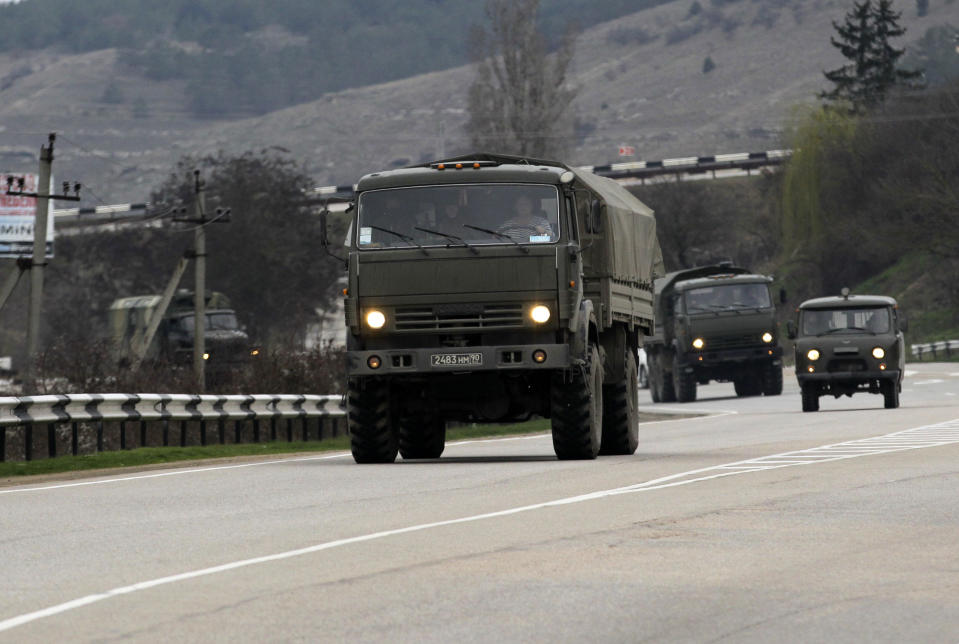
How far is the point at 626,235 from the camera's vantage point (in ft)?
76.3

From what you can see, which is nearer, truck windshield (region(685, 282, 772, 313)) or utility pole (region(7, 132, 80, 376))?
utility pole (region(7, 132, 80, 376))

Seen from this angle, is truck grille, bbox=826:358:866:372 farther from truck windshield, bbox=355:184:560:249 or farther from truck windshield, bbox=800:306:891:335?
truck windshield, bbox=355:184:560:249

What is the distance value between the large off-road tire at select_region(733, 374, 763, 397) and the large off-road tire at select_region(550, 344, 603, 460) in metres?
31.1

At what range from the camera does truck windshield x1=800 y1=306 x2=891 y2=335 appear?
131 feet

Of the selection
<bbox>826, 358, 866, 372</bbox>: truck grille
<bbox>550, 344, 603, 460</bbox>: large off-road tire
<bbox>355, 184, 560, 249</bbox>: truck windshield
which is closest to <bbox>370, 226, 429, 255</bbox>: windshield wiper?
<bbox>355, 184, 560, 249</bbox>: truck windshield

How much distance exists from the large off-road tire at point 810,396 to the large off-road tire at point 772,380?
1043 cm

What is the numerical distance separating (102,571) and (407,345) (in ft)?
34.0

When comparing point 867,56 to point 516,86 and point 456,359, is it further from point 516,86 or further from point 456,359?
point 456,359

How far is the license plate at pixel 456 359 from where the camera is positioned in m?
20.0

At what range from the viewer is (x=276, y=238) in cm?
8231

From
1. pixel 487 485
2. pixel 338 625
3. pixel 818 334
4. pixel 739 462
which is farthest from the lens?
pixel 818 334

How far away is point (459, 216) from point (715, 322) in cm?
2922

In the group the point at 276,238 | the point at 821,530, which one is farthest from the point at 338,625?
the point at 276,238

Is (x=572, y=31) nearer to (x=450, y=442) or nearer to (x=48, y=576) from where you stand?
(x=450, y=442)
